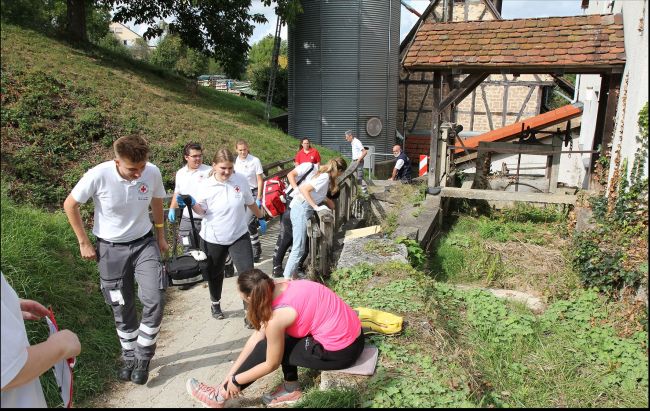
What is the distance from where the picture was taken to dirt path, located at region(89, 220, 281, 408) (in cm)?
358

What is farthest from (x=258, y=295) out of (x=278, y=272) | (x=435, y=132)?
(x=435, y=132)

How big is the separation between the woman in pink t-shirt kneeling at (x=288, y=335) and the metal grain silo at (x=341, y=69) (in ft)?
52.2

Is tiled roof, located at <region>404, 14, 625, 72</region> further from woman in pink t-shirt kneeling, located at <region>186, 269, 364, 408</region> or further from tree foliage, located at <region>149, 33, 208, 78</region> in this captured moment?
tree foliage, located at <region>149, 33, 208, 78</region>

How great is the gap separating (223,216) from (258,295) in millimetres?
1524

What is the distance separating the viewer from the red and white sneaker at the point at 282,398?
3.45 m

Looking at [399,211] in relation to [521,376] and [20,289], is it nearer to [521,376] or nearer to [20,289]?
[521,376]

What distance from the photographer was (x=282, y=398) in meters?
3.47

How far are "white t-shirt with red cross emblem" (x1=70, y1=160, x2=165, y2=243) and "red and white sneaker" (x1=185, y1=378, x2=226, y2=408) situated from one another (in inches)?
45.8

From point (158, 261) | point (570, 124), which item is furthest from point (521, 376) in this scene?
point (570, 124)

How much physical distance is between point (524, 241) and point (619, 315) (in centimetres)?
337

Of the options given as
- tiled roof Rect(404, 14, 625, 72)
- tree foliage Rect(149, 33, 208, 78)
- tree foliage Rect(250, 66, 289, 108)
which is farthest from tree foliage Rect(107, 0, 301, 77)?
tiled roof Rect(404, 14, 625, 72)

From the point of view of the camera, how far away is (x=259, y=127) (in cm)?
1584

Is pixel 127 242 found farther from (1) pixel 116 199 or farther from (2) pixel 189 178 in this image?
(2) pixel 189 178

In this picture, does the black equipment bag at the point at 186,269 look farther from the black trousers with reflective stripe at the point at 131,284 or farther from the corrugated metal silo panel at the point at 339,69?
the corrugated metal silo panel at the point at 339,69
